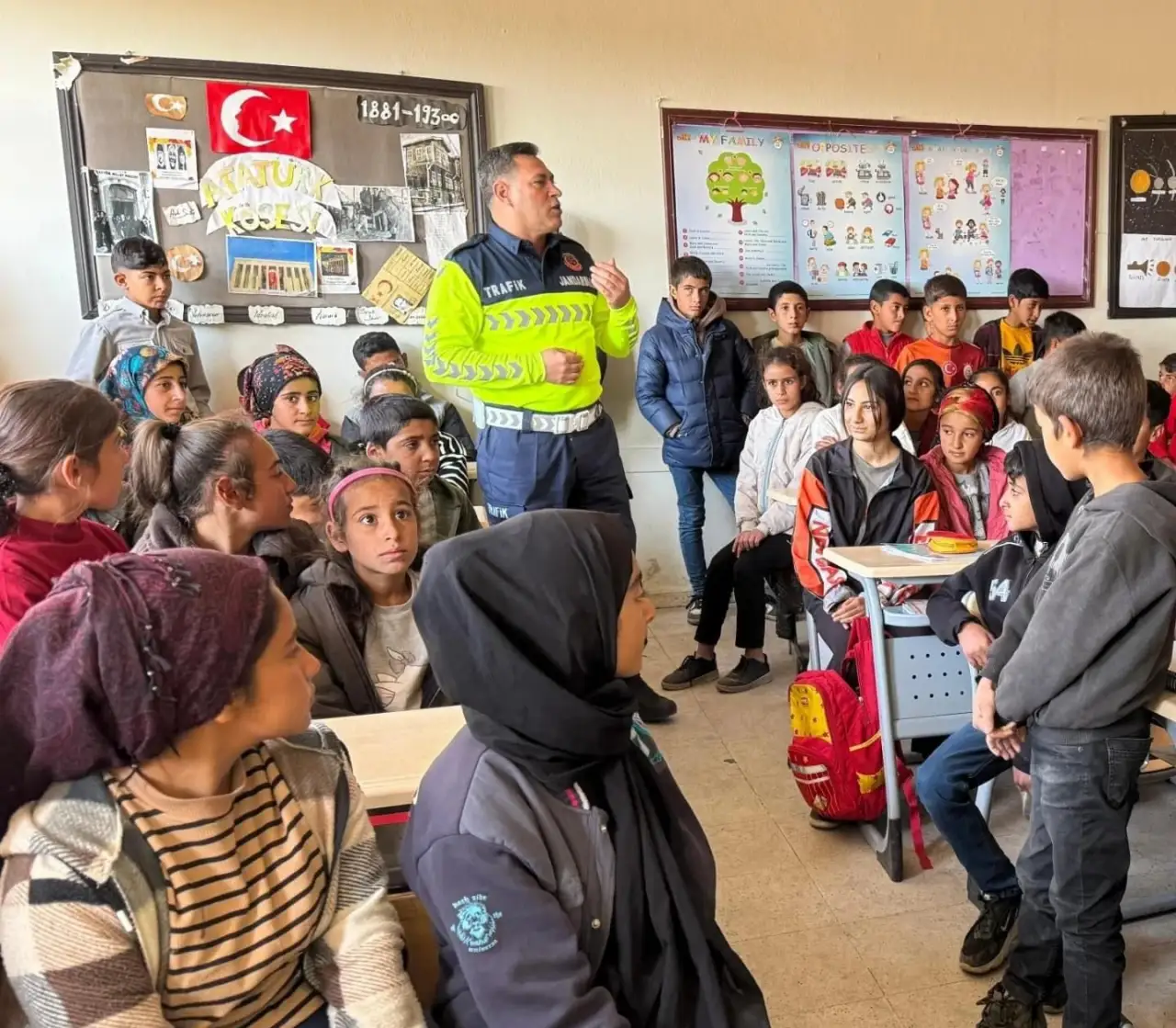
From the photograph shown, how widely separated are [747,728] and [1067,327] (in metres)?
2.97

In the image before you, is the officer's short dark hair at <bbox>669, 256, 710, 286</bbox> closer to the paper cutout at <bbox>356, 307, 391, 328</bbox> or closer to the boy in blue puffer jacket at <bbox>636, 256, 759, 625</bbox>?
the boy in blue puffer jacket at <bbox>636, 256, 759, 625</bbox>

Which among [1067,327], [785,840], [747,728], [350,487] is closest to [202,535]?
[350,487]

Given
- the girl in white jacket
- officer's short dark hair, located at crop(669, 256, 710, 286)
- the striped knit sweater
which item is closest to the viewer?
the striped knit sweater

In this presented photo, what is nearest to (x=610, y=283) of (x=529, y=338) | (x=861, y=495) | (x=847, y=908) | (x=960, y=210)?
(x=529, y=338)

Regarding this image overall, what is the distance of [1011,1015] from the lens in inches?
65.8

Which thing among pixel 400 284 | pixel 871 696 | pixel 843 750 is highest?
pixel 400 284

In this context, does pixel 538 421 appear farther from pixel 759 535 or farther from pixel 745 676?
pixel 745 676

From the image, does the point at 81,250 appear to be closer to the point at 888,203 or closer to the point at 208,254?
the point at 208,254

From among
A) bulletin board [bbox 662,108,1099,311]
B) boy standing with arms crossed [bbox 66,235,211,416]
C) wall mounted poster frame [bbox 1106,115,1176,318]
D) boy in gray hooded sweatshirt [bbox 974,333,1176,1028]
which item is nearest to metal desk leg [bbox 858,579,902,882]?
boy in gray hooded sweatshirt [bbox 974,333,1176,1028]

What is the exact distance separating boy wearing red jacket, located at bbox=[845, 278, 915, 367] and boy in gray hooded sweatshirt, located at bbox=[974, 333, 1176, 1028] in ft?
10.3

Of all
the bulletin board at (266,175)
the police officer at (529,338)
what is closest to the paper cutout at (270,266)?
the bulletin board at (266,175)

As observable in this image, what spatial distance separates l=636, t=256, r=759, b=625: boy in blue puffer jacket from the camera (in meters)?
4.36

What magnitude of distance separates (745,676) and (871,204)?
2615 mm

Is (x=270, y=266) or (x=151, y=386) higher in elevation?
(x=270, y=266)
